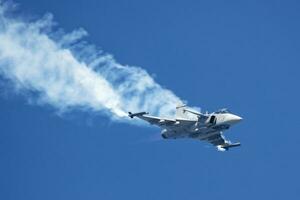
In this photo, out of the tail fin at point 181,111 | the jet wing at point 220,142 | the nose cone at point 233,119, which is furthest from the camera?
the jet wing at point 220,142

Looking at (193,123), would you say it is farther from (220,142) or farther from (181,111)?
(220,142)

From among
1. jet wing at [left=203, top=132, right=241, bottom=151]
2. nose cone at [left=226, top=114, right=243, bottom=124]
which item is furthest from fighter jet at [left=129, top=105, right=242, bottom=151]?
jet wing at [left=203, top=132, right=241, bottom=151]

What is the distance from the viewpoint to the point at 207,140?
147m

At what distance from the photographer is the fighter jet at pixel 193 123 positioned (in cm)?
13712

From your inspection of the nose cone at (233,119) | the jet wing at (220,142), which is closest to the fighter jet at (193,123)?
the nose cone at (233,119)

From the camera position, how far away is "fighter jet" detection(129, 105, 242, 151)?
13712 centimetres

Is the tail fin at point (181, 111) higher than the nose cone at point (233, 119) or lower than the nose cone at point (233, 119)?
higher

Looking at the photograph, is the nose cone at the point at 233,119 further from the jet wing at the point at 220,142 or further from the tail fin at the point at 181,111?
the jet wing at the point at 220,142

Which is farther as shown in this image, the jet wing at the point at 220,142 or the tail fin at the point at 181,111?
the jet wing at the point at 220,142

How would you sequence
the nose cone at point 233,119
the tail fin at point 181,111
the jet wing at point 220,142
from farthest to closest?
the jet wing at point 220,142 → the tail fin at point 181,111 → the nose cone at point 233,119

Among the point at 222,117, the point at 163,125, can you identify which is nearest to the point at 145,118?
the point at 163,125

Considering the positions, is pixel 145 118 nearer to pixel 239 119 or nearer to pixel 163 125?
pixel 163 125

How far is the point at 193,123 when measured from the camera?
454 ft

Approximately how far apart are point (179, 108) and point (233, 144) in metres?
11.4
